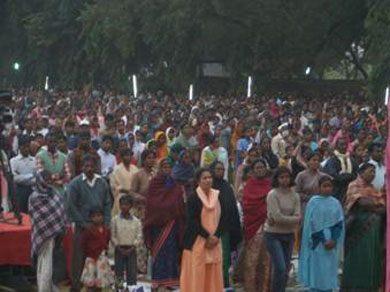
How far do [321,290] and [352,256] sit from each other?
0.66m

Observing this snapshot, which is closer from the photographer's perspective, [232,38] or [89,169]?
[89,169]

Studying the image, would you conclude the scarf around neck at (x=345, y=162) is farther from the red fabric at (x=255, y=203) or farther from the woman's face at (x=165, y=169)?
the woman's face at (x=165, y=169)

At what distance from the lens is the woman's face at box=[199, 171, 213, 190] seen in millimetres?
9555

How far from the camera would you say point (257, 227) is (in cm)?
1092

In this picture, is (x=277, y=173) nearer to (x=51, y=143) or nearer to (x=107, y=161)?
(x=51, y=143)

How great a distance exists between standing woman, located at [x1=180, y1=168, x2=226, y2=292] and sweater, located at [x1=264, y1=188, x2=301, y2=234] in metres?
0.57

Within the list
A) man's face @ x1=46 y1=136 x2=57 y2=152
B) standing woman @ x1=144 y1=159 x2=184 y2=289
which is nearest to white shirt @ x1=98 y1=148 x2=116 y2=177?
man's face @ x1=46 y1=136 x2=57 y2=152

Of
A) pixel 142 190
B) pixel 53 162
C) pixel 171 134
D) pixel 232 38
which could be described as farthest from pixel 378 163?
pixel 232 38

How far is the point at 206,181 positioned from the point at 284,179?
839 mm

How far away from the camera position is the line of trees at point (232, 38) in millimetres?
35688

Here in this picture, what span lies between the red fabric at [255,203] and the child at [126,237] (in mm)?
1243

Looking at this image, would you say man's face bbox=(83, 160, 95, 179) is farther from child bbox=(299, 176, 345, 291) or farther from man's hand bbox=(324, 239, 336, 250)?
man's hand bbox=(324, 239, 336, 250)

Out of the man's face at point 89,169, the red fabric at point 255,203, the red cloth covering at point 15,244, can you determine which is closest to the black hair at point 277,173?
the red fabric at point 255,203

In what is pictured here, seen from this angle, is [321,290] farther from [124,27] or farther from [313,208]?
[124,27]
